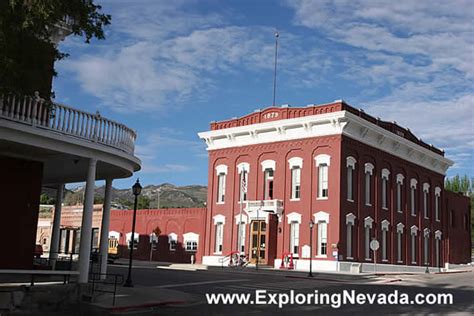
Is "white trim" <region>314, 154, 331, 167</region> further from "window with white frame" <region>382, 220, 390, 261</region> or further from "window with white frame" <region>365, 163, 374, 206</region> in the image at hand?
"window with white frame" <region>382, 220, 390, 261</region>

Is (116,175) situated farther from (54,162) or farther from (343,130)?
(343,130)

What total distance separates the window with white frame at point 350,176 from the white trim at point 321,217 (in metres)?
2.20

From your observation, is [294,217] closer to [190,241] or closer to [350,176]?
[350,176]

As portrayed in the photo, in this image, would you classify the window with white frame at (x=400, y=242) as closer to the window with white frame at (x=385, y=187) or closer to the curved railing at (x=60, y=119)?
the window with white frame at (x=385, y=187)

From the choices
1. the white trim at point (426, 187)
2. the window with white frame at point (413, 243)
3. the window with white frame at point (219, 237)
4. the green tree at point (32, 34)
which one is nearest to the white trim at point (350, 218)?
the window with white frame at point (413, 243)

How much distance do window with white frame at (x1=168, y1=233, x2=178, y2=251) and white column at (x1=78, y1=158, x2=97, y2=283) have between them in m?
36.3

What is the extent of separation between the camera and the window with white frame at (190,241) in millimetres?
51622

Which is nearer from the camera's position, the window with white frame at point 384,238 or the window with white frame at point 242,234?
the window with white frame at point 242,234

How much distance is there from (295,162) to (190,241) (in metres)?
14.2

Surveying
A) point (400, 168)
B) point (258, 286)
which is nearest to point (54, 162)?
point (258, 286)

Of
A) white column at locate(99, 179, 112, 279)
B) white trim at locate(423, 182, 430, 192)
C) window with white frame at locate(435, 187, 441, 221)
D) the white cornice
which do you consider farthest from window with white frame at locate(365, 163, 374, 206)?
white column at locate(99, 179, 112, 279)

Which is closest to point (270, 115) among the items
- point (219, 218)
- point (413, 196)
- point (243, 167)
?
point (243, 167)

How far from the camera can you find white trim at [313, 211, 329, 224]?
41.0m

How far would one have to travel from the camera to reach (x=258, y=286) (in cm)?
2441
